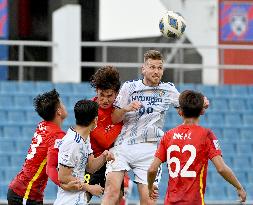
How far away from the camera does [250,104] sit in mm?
18250

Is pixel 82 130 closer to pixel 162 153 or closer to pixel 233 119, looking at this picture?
pixel 162 153

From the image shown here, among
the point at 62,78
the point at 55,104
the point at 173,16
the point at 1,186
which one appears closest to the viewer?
the point at 55,104

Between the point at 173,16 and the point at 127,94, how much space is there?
1.91 m

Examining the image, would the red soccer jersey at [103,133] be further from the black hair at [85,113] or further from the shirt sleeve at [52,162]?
the black hair at [85,113]

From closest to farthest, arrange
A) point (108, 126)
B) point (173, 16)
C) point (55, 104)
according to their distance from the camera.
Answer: point (55, 104) < point (108, 126) < point (173, 16)

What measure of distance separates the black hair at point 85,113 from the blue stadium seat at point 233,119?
906 cm

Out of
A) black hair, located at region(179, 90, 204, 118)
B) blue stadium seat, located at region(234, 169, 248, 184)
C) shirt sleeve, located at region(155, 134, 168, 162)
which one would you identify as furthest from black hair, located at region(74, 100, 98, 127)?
blue stadium seat, located at region(234, 169, 248, 184)

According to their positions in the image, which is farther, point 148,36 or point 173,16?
point 148,36

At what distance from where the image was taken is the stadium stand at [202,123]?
661 inches

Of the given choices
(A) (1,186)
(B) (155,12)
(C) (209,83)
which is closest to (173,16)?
(A) (1,186)

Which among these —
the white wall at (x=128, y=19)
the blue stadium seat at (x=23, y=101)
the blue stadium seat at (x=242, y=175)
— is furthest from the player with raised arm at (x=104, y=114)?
the white wall at (x=128, y=19)

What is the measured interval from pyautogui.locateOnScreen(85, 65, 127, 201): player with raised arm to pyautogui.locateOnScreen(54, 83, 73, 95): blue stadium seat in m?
6.97

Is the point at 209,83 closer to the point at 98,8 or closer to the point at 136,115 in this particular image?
the point at 98,8

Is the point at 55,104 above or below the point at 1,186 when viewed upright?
above
